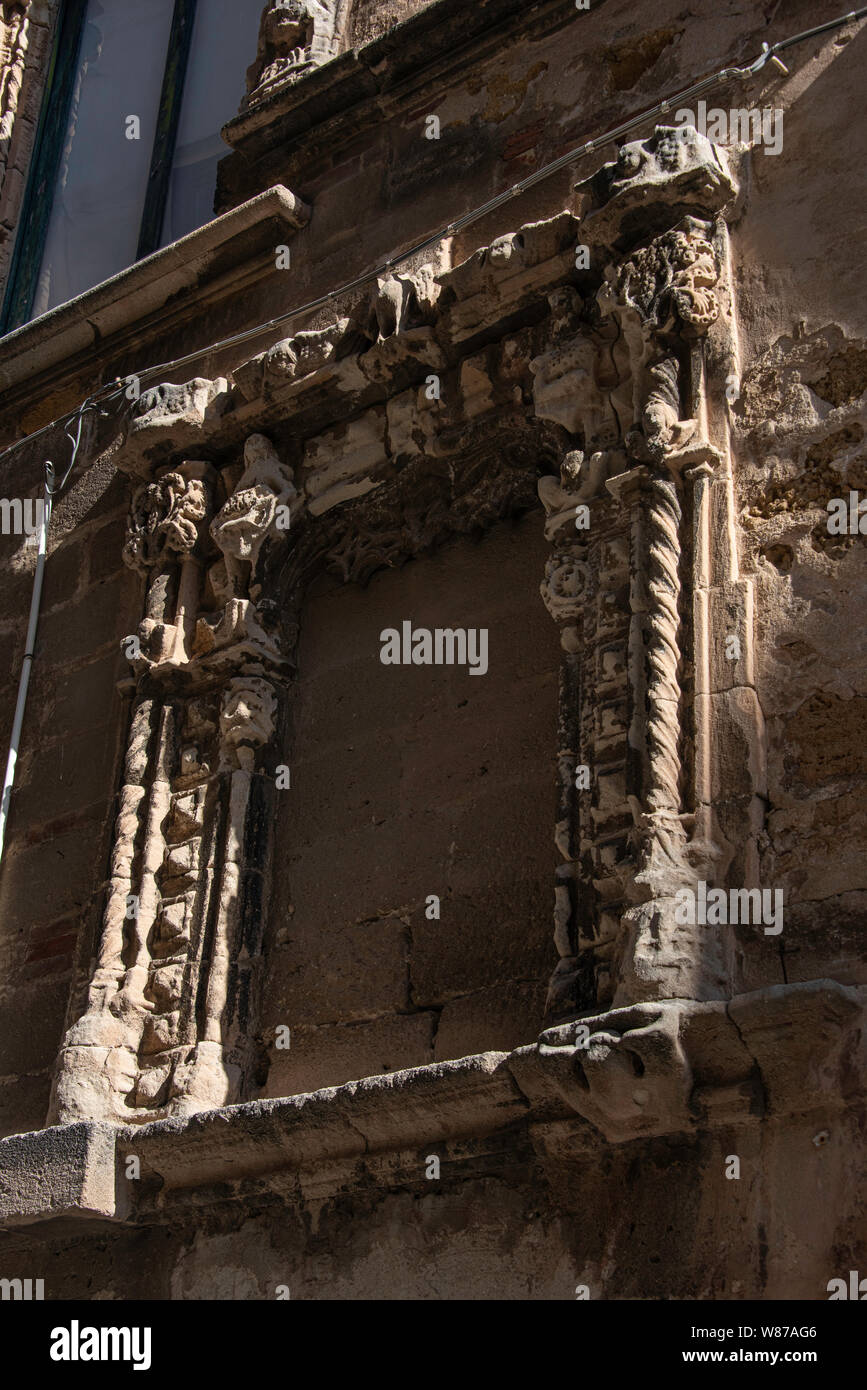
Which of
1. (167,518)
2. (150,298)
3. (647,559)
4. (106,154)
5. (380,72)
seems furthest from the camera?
(106,154)

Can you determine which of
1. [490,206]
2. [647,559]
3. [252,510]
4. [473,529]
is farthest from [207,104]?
[647,559]

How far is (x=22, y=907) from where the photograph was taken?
6066 millimetres

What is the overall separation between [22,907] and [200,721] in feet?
2.86

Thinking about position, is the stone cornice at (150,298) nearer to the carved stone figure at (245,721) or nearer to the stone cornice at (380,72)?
the stone cornice at (380,72)

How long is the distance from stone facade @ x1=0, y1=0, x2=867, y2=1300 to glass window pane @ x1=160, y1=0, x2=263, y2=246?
79 centimetres

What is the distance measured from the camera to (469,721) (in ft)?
17.6

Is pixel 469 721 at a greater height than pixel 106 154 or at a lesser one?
lesser

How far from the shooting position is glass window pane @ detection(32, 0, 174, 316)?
322 inches

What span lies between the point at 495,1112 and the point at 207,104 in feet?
16.9

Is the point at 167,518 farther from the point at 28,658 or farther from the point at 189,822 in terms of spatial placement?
the point at 189,822

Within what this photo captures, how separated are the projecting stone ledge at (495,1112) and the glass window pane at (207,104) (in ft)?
13.7

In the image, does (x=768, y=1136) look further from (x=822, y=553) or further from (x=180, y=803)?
(x=180, y=803)

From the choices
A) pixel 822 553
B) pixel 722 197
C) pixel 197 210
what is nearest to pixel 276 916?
pixel 822 553
